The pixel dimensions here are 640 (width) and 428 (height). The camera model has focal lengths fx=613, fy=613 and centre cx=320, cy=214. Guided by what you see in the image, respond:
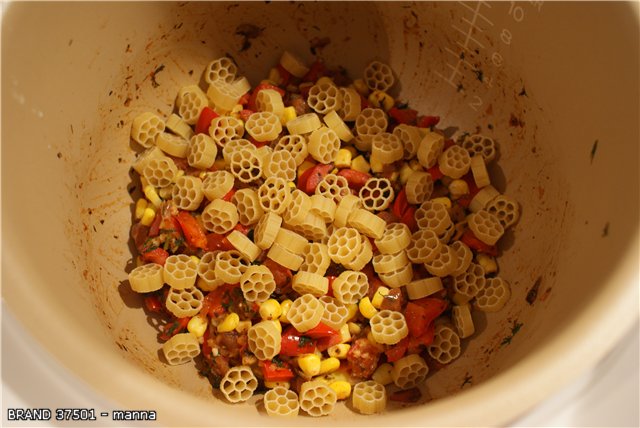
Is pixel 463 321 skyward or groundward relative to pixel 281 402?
skyward

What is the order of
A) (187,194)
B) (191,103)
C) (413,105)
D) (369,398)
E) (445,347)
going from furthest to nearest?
1. (413,105)
2. (191,103)
3. (187,194)
4. (445,347)
5. (369,398)

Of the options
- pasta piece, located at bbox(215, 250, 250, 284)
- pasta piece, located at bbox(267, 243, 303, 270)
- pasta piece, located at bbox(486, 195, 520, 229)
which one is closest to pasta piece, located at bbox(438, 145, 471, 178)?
pasta piece, located at bbox(486, 195, 520, 229)

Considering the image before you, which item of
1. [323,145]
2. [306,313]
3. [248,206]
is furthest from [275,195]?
[306,313]

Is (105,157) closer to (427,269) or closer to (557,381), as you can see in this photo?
(427,269)

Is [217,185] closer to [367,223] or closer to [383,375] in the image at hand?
[367,223]

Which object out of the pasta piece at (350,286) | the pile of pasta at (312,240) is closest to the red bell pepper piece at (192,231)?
the pile of pasta at (312,240)
